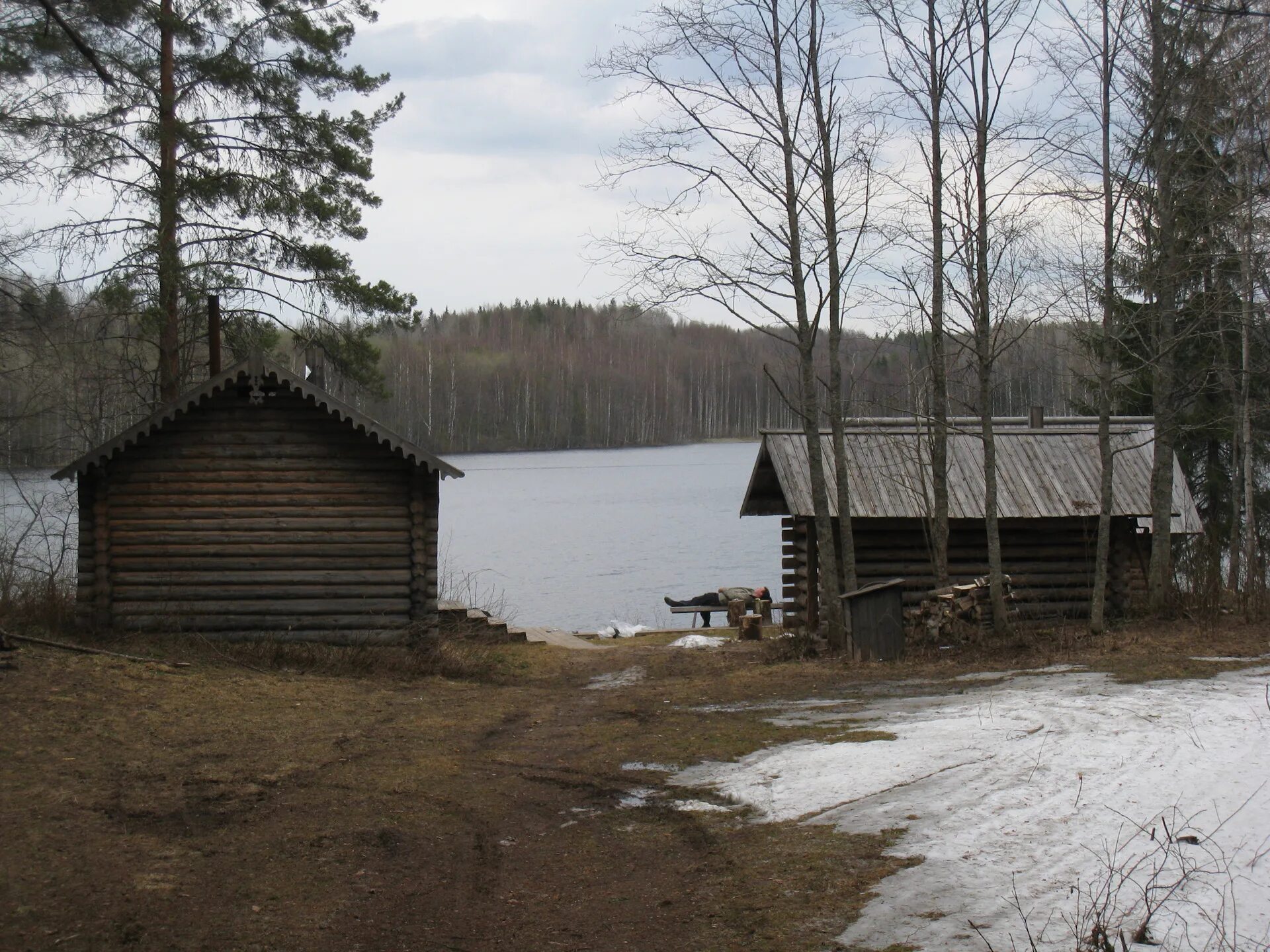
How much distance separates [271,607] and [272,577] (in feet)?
1.44

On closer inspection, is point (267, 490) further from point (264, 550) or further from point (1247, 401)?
point (1247, 401)

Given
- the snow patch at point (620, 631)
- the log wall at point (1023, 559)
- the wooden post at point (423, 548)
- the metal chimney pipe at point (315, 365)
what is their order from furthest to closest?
the snow patch at point (620, 631), the log wall at point (1023, 559), the metal chimney pipe at point (315, 365), the wooden post at point (423, 548)

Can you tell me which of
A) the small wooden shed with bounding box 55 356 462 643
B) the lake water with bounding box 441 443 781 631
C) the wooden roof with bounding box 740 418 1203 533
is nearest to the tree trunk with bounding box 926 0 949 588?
the wooden roof with bounding box 740 418 1203 533

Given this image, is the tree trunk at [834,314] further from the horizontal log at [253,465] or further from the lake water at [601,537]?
the lake water at [601,537]

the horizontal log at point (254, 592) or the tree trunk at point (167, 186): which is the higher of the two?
the tree trunk at point (167, 186)

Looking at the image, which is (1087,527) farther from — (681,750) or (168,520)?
(168,520)

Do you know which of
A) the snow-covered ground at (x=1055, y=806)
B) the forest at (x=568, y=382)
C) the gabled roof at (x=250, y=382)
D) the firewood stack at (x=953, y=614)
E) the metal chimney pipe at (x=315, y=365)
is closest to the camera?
the snow-covered ground at (x=1055, y=806)

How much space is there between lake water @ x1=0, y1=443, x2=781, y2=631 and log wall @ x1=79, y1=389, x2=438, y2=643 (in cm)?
820

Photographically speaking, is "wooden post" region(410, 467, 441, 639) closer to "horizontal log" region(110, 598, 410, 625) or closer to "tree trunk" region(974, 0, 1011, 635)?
"horizontal log" region(110, 598, 410, 625)

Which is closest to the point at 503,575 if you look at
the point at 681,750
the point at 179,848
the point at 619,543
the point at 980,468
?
the point at 619,543

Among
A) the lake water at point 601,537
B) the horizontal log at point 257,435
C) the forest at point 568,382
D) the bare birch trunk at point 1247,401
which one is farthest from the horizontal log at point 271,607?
the forest at point 568,382

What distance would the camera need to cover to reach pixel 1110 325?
607 inches

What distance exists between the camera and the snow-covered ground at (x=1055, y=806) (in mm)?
5547

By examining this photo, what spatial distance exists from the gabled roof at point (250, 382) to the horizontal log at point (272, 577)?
165 cm
